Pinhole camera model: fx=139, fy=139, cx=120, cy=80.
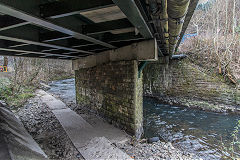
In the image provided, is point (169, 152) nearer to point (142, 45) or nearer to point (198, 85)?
point (142, 45)

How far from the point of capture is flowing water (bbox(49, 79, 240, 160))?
4.62 m

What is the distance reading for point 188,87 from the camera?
1005cm

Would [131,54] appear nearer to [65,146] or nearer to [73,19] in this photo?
[73,19]

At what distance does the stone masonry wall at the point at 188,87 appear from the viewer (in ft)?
27.8

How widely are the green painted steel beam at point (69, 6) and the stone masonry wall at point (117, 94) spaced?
2.62 m

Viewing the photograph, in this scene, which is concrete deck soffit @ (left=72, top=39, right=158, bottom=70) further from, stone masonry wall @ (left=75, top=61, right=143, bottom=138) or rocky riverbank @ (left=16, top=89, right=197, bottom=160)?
rocky riverbank @ (left=16, top=89, right=197, bottom=160)

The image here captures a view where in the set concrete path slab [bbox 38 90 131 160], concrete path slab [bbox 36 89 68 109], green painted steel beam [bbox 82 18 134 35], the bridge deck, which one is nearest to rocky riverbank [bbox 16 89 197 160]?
concrete path slab [bbox 38 90 131 160]

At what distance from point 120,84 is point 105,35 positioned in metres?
1.82

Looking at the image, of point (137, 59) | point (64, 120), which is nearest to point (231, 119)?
point (137, 59)

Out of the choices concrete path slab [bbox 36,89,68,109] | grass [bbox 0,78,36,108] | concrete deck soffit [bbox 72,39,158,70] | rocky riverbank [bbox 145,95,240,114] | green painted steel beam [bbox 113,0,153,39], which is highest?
green painted steel beam [bbox 113,0,153,39]

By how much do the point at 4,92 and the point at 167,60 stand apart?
10870 mm

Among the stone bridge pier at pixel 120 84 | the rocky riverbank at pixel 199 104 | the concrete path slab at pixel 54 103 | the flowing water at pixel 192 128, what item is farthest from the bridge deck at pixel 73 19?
the rocky riverbank at pixel 199 104

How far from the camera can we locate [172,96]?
35.6ft

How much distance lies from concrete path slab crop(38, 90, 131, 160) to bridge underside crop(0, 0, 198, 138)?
459mm
